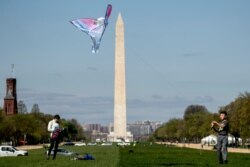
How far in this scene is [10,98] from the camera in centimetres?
18150

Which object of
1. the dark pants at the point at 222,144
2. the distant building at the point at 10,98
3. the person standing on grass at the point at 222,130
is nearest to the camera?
the person standing on grass at the point at 222,130

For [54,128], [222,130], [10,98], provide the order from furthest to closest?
[10,98]
[54,128]
[222,130]

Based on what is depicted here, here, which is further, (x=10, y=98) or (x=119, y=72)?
(x=10, y=98)

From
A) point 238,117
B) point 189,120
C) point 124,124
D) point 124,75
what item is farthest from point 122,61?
point 189,120

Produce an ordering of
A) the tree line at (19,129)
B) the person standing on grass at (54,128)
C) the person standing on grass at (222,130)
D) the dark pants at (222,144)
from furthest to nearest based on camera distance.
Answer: the tree line at (19,129) → the person standing on grass at (54,128) → the dark pants at (222,144) → the person standing on grass at (222,130)

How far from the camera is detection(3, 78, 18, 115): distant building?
180 metres

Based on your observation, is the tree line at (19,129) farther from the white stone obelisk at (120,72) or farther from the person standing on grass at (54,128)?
the person standing on grass at (54,128)

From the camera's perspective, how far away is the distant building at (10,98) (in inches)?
7067

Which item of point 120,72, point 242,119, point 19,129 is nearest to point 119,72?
point 120,72

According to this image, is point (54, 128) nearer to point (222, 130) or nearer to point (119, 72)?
point (222, 130)

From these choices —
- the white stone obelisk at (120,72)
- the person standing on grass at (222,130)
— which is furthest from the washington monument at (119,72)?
the person standing on grass at (222,130)

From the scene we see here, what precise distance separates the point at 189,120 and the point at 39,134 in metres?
55.0

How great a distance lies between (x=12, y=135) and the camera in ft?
393

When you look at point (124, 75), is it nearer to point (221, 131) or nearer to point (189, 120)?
point (189, 120)
